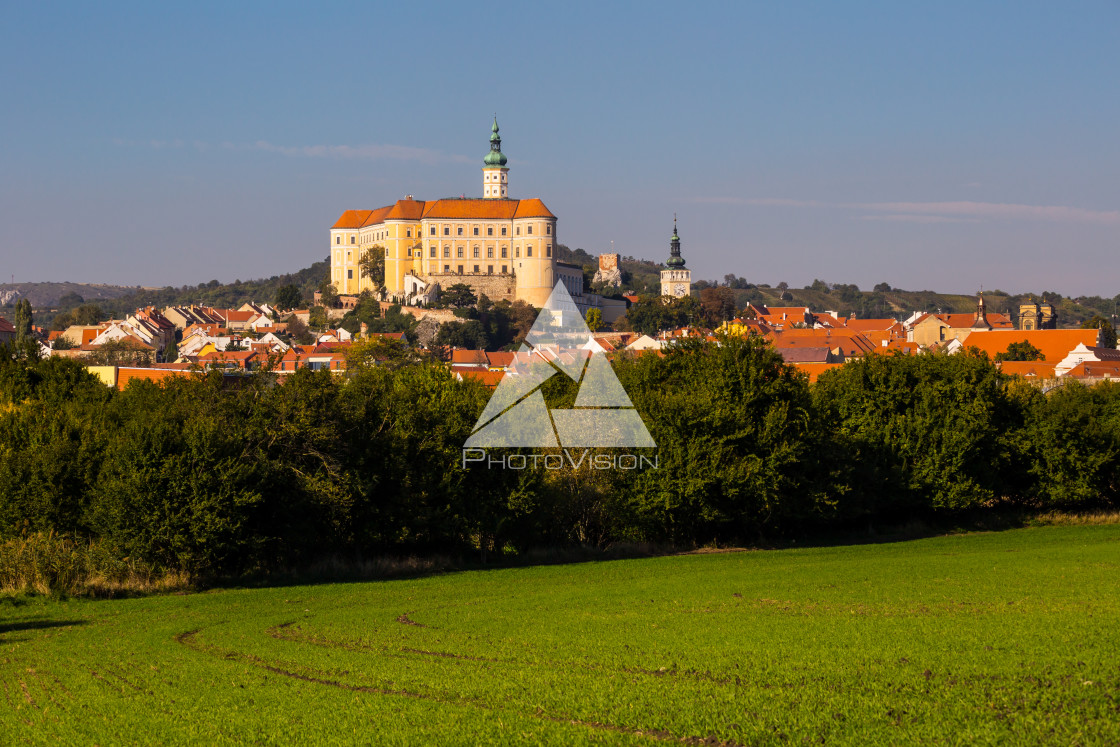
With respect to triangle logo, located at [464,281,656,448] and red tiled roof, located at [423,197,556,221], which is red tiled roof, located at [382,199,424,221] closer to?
red tiled roof, located at [423,197,556,221]

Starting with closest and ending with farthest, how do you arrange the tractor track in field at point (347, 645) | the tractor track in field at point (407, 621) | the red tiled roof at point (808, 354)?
the tractor track in field at point (347, 645), the tractor track in field at point (407, 621), the red tiled roof at point (808, 354)

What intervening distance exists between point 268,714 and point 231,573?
13062 millimetres

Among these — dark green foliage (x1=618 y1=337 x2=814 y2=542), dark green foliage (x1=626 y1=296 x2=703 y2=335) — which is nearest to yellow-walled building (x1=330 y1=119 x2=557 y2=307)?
dark green foliage (x1=626 y1=296 x2=703 y2=335)

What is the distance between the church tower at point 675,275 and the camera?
162750mm

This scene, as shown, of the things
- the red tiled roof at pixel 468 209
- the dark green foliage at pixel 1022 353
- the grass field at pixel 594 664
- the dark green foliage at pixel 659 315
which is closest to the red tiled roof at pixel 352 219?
the red tiled roof at pixel 468 209

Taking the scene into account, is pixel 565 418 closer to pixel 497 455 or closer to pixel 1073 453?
pixel 497 455

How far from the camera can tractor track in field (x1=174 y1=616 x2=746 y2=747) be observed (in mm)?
8953

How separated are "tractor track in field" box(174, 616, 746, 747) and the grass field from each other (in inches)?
1.2

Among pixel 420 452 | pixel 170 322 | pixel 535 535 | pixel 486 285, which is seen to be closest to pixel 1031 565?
pixel 535 535

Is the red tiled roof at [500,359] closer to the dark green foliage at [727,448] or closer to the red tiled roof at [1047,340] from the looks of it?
the red tiled roof at [1047,340]

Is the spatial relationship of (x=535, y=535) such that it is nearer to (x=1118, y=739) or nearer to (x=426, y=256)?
(x=1118, y=739)

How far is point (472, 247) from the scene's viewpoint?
136 meters

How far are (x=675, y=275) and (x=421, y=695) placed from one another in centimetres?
15479

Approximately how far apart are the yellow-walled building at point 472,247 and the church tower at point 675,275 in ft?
107
